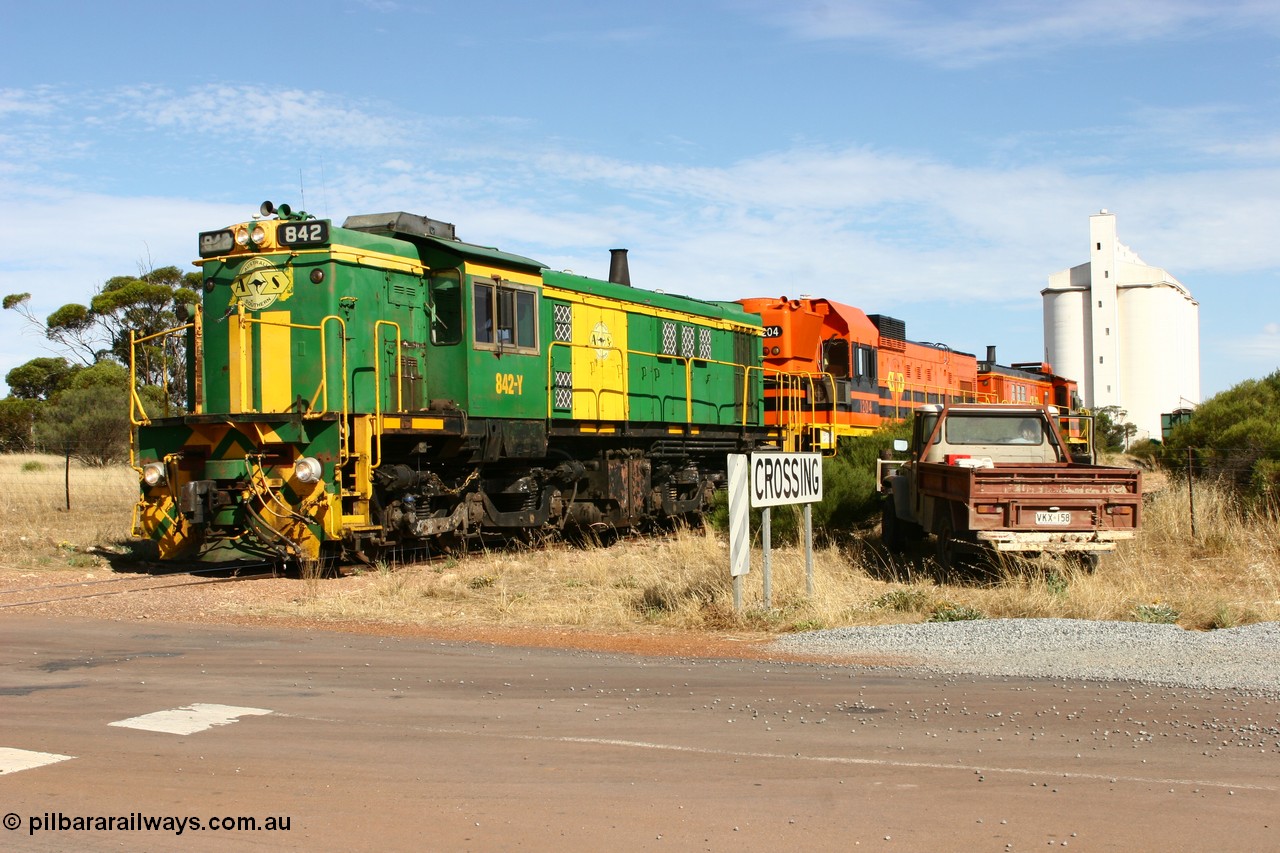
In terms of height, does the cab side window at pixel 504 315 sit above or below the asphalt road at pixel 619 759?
above

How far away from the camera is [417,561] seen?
15867mm

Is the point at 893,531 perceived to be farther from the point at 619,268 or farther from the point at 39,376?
the point at 39,376

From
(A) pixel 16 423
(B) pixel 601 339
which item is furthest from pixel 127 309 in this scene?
(B) pixel 601 339

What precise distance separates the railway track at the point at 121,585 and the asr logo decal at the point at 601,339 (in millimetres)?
5789

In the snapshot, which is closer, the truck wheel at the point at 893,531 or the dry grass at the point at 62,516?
the truck wheel at the point at 893,531

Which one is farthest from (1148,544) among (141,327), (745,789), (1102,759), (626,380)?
(141,327)

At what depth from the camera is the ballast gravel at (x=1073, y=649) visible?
7699 mm

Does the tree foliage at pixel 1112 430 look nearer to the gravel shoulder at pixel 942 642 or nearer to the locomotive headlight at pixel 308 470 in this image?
the locomotive headlight at pixel 308 470

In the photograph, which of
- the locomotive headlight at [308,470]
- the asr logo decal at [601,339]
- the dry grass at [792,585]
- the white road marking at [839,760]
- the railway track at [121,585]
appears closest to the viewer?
the white road marking at [839,760]

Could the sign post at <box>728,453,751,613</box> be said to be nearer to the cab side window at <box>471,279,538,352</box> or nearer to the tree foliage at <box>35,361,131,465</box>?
the cab side window at <box>471,279,538,352</box>

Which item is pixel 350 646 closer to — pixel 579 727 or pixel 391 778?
pixel 579 727

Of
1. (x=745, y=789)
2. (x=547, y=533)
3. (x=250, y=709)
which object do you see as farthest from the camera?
(x=547, y=533)

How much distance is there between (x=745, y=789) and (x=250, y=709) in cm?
321

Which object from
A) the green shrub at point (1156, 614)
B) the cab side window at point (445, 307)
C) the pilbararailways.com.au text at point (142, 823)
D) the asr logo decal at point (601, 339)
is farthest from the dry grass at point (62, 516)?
the green shrub at point (1156, 614)
